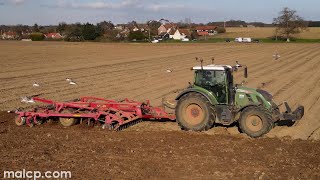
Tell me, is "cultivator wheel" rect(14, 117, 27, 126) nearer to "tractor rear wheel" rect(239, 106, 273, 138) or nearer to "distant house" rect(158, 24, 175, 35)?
"tractor rear wheel" rect(239, 106, 273, 138)

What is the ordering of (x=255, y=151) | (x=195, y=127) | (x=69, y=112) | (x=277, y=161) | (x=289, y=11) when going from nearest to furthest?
(x=277, y=161)
(x=255, y=151)
(x=195, y=127)
(x=69, y=112)
(x=289, y=11)

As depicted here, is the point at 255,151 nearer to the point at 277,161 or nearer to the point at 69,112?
the point at 277,161

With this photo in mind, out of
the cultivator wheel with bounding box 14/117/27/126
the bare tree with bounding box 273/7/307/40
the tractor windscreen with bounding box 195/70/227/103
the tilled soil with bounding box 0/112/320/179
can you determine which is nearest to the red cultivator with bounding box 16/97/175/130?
the cultivator wheel with bounding box 14/117/27/126

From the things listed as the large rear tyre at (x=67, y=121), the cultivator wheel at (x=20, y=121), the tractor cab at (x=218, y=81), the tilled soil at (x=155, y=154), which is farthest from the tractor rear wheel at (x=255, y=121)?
the cultivator wheel at (x=20, y=121)

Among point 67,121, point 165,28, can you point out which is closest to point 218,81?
point 67,121

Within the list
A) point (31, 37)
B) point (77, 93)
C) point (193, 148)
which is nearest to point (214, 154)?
point (193, 148)

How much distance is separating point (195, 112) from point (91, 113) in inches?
113

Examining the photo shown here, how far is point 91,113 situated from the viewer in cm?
1220

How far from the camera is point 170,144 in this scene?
400 inches

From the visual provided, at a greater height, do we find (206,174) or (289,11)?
(289,11)

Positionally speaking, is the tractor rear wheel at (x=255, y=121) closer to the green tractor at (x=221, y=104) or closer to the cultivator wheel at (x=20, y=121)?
the green tractor at (x=221, y=104)

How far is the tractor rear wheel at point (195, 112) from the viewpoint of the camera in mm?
11297

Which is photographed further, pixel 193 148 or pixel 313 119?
pixel 313 119

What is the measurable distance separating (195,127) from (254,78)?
1407 cm
